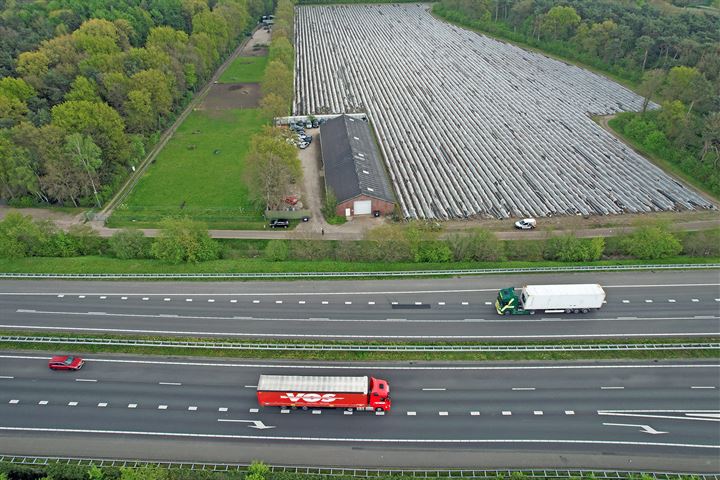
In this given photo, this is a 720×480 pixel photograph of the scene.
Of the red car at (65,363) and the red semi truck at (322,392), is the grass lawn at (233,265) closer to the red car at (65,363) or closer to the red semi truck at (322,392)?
the red car at (65,363)

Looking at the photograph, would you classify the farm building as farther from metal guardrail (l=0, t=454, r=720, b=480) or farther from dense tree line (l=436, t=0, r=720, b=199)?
dense tree line (l=436, t=0, r=720, b=199)

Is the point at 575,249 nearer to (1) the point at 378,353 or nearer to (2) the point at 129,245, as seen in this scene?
(1) the point at 378,353

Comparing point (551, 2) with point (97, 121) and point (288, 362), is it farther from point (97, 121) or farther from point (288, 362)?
point (288, 362)

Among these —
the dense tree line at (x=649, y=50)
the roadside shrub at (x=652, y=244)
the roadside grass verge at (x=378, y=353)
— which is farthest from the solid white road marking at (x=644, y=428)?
the dense tree line at (x=649, y=50)

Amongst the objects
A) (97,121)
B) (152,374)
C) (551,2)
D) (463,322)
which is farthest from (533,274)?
(551,2)

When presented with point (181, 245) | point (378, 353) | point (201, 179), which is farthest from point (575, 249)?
point (201, 179)
